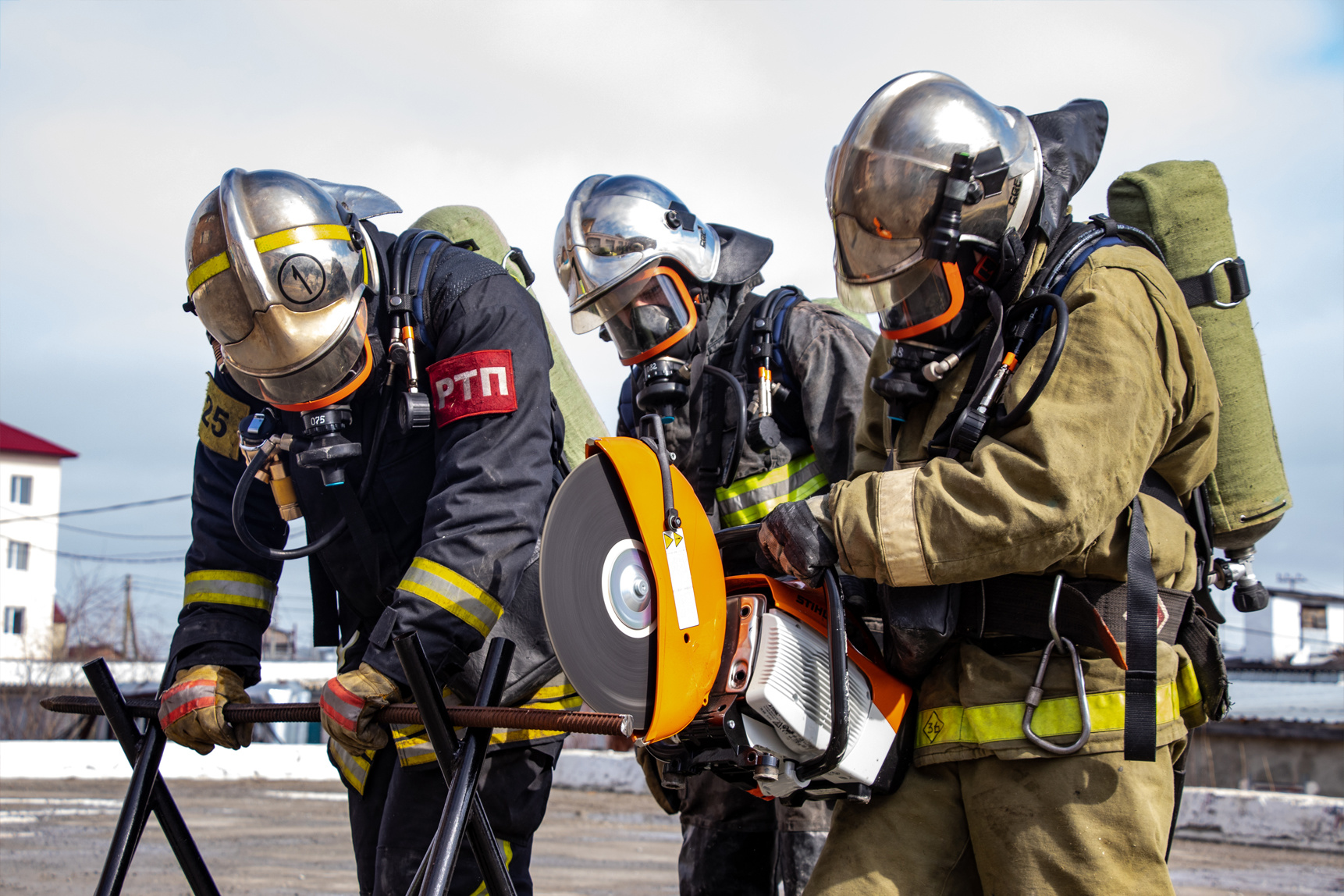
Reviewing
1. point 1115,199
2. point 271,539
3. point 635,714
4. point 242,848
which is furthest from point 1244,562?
point 242,848

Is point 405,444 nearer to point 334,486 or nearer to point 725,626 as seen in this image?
point 334,486

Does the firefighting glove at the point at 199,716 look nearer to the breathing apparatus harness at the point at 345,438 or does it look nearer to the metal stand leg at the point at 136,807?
the metal stand leg at the point at 136,807

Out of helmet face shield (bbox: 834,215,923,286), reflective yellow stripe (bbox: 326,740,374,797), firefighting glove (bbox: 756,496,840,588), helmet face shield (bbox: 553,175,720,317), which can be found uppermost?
helmet face shield (bbox: 553,175,720,317)

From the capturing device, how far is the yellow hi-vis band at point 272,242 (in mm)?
2996

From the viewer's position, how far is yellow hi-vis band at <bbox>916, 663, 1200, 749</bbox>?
2.29m

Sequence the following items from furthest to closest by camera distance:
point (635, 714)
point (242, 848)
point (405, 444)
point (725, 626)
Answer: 1. point (242, 848)
2. point (405, 444)
3. point (725, 626)
4. point (635, 714)

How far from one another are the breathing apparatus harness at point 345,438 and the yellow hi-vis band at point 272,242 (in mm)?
110

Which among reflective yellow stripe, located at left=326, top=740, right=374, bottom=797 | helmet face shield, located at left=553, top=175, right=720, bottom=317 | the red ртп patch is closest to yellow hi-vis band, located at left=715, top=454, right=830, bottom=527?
helmet face shield, located at left=553, top=175, right=720, bottom=317

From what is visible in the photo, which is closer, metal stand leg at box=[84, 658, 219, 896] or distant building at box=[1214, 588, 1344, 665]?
metal stand leg at box=[84, 658, 219, 896]

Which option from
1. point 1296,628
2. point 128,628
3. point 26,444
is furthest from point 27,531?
point 1296,628

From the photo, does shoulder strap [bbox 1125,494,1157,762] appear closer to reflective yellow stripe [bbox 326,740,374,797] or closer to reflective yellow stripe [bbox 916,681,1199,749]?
reflective yellow stripe [bbox 916,681,1199,749]

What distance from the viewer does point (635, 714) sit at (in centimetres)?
226

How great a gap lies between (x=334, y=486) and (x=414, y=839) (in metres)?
0.91

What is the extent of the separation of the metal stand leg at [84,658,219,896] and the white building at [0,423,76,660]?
53.2 meters
